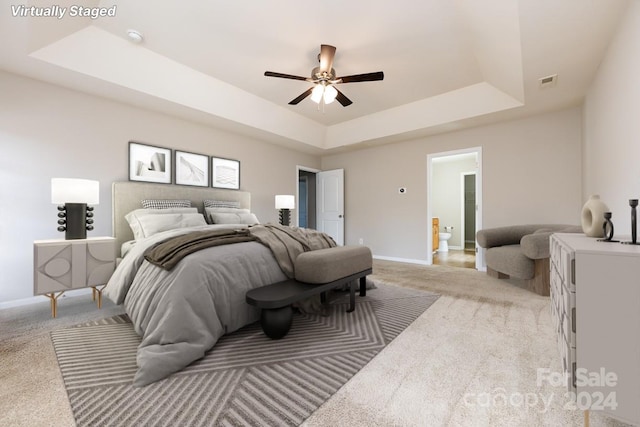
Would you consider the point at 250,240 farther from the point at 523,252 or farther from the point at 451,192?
the point at 451,192

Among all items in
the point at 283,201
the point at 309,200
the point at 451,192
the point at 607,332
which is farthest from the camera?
the point at 451,192

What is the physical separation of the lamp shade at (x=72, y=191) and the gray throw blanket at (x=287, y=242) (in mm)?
1682

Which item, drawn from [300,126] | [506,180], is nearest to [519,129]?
[506,180]

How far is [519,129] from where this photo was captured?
4059mm

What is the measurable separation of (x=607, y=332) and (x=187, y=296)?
211 cm

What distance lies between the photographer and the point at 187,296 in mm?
1730

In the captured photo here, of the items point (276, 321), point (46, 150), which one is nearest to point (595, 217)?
point (276, 321)

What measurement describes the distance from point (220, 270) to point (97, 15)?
2.69 meters

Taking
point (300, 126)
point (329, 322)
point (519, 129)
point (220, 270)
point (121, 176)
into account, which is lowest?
point (329, 322)

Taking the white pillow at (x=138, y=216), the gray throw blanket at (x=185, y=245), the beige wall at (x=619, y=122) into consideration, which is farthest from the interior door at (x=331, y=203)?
the beige wall at (x=619, y=122)

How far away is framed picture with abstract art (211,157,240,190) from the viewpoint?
14.2 ft

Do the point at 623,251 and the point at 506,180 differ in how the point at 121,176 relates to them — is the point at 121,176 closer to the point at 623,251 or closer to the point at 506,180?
the point at 623,251

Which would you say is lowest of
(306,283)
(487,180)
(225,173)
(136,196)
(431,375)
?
(431,375)

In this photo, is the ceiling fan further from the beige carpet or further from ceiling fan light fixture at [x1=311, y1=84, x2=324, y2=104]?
the beige carpet
